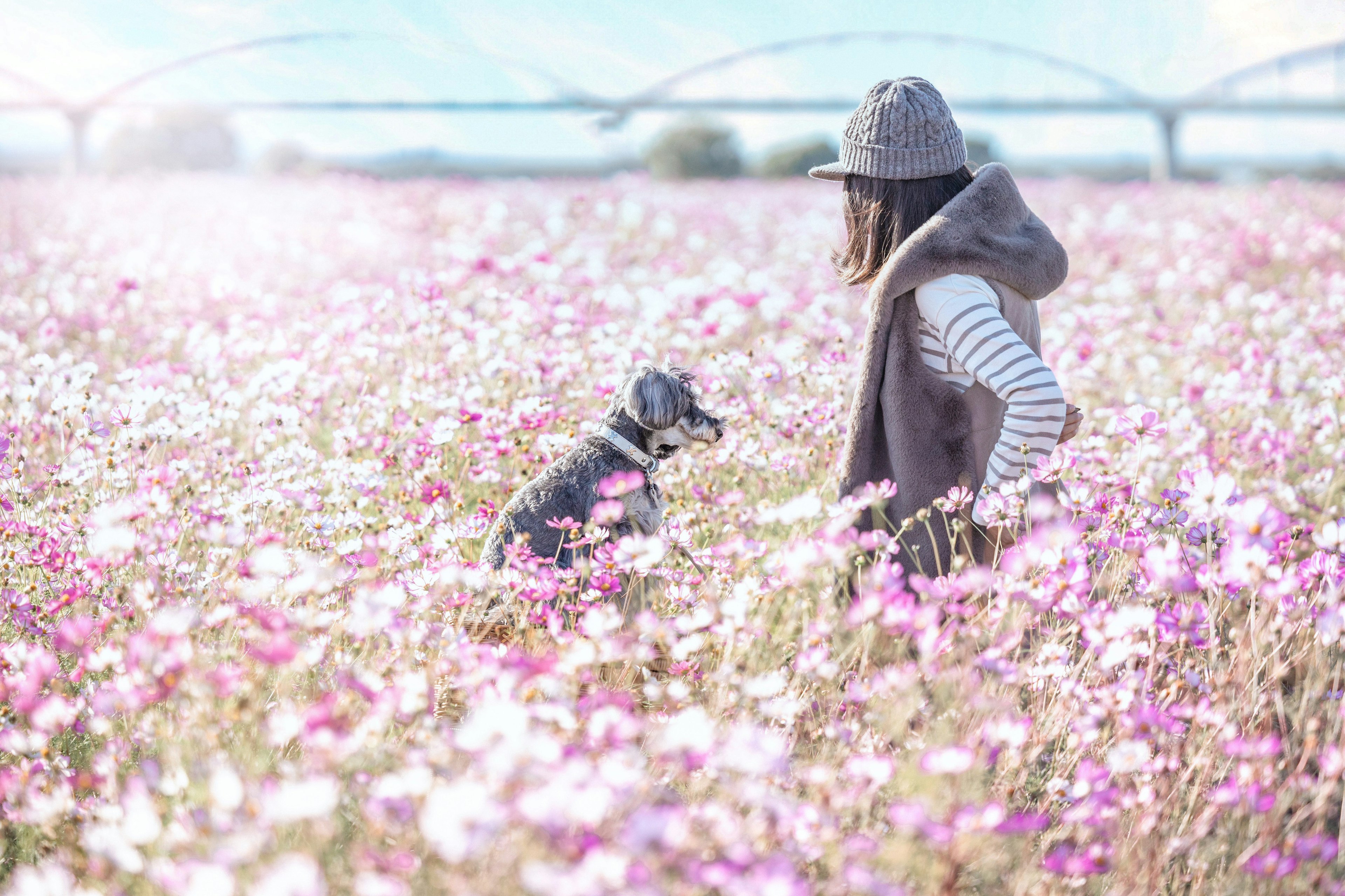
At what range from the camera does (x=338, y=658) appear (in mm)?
2078

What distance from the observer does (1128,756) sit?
1704 mm

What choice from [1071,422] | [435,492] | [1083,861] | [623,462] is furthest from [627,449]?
[1083,861]

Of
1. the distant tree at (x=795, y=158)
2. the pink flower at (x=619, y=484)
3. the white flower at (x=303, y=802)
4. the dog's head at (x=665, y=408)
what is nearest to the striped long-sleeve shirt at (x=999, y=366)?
→ the dog's head at (x=665, y=408)

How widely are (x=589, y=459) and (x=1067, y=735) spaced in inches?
54.3

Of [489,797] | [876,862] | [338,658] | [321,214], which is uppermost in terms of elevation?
[321,214]

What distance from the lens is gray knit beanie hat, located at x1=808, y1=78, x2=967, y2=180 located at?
2.37 metres

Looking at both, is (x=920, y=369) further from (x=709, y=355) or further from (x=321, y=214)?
(x=321, y=214)

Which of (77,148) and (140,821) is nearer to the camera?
(140,821)

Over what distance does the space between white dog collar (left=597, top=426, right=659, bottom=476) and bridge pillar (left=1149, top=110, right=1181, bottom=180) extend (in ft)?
81.5

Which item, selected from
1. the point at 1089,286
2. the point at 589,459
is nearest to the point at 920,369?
the point at 589,459

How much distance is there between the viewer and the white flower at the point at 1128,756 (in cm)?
169

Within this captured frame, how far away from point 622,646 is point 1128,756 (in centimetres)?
92

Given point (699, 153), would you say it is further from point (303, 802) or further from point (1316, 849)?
point (303, 802)

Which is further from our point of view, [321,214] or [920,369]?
[321,214]
